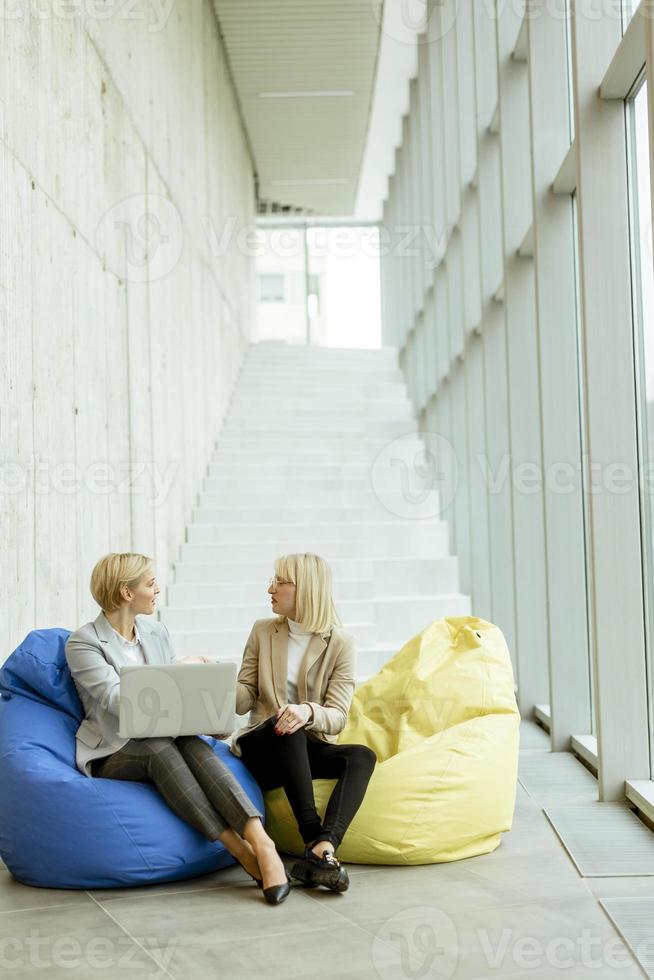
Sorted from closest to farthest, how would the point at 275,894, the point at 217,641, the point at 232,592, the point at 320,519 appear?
the point at 275,894, the point at 217,641, the point at 232,592, the point at 320,519

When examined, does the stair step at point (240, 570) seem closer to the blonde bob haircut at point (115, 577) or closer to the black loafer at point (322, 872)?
the blonde bob haircut at point (115, 577)

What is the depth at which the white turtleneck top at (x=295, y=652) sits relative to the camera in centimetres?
334

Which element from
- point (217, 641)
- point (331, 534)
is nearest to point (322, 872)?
point (217, 641)

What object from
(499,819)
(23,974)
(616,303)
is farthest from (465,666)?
(23,974)

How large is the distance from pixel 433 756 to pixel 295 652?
1.80ft

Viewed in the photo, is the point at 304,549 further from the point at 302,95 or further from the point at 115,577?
the point at 302,95

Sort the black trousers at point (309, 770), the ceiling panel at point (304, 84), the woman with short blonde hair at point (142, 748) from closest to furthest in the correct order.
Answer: the woman with short blonde hair at point (142, 748) < the black trousers at point (309, 770) < the ceiling panel at point (304, 84)

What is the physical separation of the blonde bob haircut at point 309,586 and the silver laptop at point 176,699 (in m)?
0.50

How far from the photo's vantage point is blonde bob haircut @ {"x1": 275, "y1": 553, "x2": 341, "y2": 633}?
130 inches

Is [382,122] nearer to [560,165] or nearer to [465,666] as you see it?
[560,165]

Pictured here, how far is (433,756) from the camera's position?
10.8ft

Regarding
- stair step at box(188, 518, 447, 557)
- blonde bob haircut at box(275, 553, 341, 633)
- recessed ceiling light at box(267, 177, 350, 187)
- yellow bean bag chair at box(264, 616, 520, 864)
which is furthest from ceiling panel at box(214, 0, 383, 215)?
blonde bob haircut at box(275, 553, 341, 633)

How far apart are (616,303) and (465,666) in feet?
4.71

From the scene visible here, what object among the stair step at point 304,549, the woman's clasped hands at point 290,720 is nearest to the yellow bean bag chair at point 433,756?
the woman's clasped hands at point 290,720
